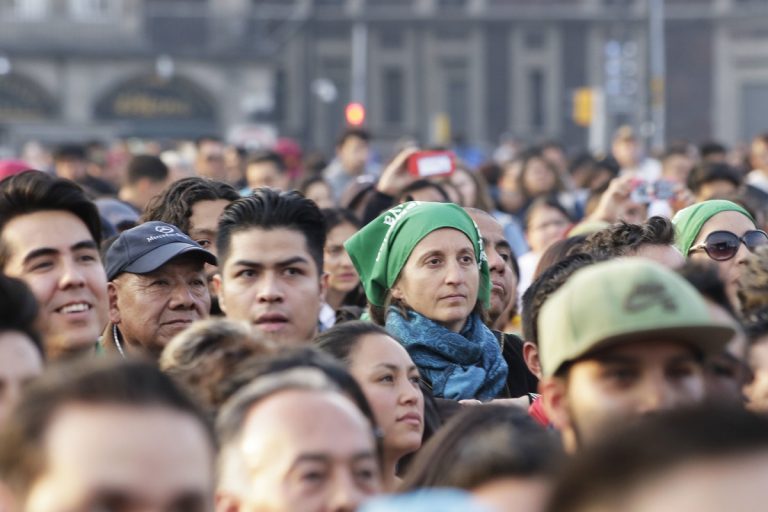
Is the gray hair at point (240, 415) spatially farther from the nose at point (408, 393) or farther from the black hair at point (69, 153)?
the black hair at point (69, 153)

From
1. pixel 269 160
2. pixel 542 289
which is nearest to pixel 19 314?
pixel 542 289

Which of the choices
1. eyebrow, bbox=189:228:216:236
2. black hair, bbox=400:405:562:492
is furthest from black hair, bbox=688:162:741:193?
black hair, bbox=400:405:562:492

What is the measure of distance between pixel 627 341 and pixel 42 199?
302cm

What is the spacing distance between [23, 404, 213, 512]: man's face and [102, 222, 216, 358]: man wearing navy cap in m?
3.55

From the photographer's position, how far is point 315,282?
666cm

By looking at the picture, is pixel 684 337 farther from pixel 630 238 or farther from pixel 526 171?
pixel 526 171

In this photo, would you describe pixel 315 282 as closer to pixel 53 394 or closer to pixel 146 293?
pixel 146 293

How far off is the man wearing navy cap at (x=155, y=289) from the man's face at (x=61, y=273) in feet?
1.69

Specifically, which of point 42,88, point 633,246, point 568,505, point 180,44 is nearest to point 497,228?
point 633,246

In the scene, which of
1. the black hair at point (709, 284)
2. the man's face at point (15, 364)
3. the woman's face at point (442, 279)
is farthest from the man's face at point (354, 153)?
the man's face at point (15, 364)

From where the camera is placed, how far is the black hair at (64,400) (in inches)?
124

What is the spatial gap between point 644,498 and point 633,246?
4.36 meters

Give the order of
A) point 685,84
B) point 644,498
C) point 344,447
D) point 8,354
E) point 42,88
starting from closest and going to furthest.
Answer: point 644,498 < point 344,447 < point 8,354 < point 42,88 < point 685,84

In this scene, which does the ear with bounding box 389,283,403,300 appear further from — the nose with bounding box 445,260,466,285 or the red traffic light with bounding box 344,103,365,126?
the red traffic light with bounding box 344,103,365,126
